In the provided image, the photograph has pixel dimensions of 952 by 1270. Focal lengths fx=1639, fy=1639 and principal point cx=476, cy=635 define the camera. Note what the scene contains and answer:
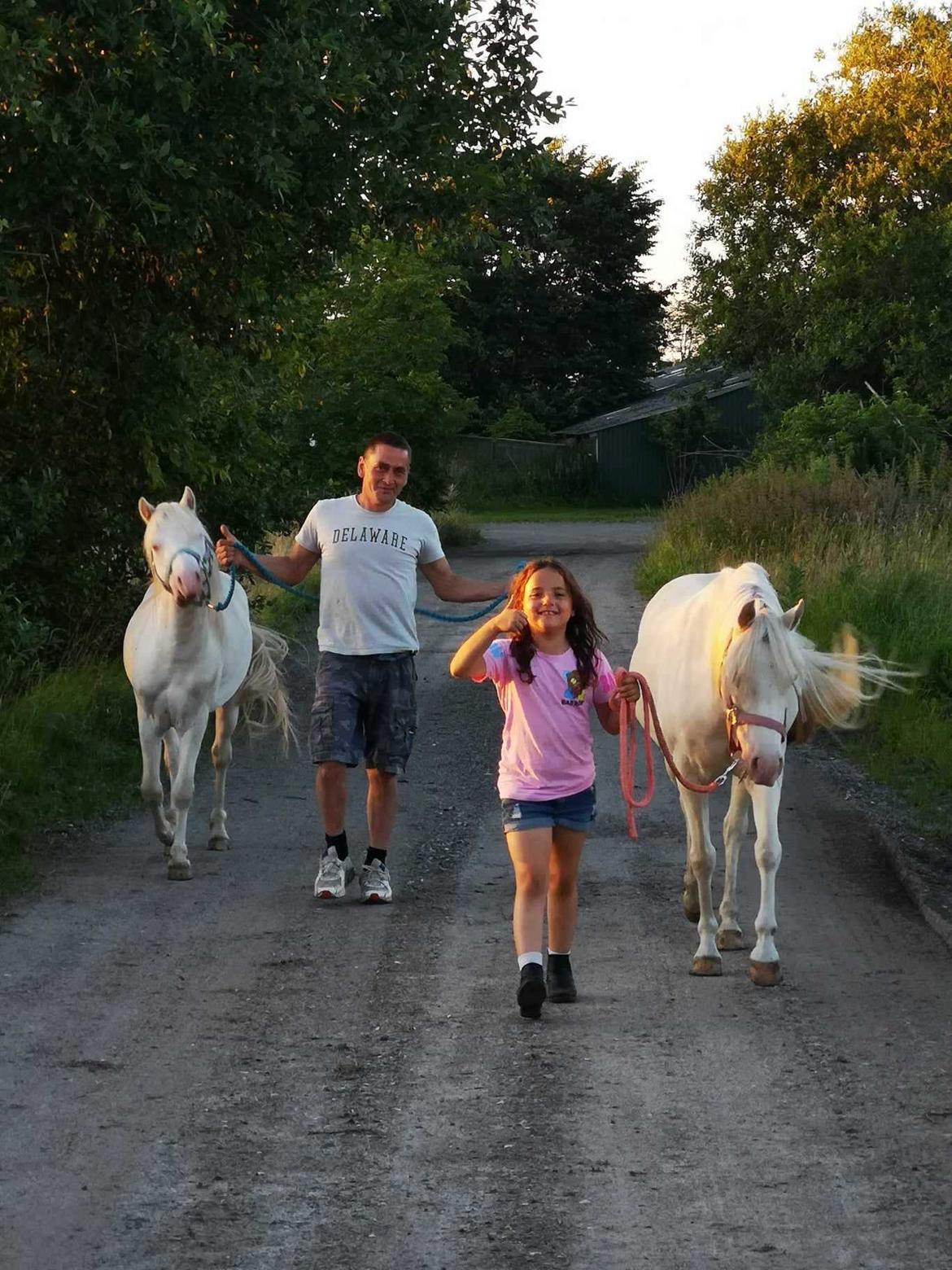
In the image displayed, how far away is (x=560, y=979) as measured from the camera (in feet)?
19.2

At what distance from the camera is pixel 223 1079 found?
4977 mm

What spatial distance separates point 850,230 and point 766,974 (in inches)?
1397

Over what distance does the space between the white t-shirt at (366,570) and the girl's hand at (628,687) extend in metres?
1.81

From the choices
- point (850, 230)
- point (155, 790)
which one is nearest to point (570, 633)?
point (155, 790)

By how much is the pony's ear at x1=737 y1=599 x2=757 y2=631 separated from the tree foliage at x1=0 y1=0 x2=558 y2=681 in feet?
14.3

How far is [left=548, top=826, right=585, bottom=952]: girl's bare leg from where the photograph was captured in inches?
232

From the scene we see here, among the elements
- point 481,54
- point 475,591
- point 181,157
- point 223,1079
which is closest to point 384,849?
point 475,591

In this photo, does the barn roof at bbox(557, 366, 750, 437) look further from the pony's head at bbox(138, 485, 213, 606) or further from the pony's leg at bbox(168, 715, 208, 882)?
the pony's head at bbox(138, 485, 213, 606)

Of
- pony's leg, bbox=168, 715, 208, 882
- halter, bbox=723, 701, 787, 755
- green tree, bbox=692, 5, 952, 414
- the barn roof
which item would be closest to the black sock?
pony's leg, bbox=168, 715, 208, 882

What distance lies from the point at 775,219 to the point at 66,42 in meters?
34.9

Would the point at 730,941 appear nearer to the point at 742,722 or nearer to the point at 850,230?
the point at 742,722

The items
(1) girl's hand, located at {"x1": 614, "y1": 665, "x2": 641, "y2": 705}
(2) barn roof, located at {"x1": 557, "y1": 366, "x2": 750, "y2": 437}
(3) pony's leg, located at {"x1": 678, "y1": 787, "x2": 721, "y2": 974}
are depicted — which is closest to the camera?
(1) girl's hand, located at {"x1": 614, "y1": 665, "x2": 641, "y2": 705}

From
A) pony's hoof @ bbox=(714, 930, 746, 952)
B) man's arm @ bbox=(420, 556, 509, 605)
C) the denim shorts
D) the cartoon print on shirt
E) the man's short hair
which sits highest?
the man's short hair

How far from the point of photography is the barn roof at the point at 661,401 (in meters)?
49.1
